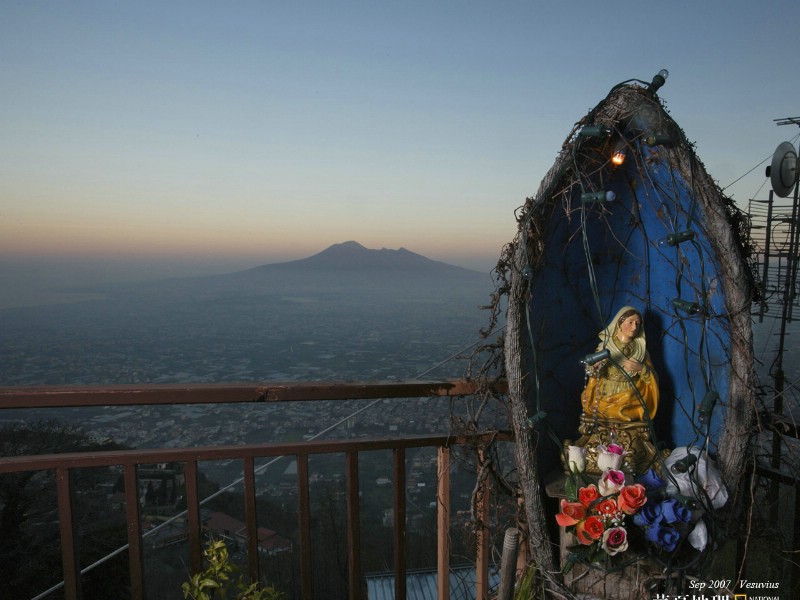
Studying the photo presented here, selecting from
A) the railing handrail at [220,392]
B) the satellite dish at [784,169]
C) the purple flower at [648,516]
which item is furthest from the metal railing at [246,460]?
the satellite dish at [784,169]

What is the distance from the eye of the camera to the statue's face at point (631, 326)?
180cm

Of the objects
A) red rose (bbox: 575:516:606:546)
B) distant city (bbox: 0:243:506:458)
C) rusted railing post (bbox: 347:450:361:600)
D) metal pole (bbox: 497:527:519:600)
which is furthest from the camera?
distant city (bbox: 0:243:506:458)

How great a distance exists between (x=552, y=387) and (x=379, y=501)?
12.5 feet

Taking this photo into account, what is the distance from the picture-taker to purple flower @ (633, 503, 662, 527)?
1427 mm

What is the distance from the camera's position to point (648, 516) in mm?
1439

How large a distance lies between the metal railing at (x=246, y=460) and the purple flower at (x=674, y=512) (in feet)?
1.74

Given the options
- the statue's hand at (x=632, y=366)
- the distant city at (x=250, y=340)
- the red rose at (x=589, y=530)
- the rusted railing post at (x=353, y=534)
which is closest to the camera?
the red rose at (x=589, y=530)

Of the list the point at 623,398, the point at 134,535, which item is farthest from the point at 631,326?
the point at 134,535

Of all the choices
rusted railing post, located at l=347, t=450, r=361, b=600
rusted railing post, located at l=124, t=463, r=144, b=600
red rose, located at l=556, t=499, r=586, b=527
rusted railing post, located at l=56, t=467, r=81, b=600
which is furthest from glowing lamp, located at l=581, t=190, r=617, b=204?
rusted railing post, located at l=56, t=467, r=81, b=600

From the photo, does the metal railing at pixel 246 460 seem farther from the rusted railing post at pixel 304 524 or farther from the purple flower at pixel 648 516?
the purple flower at pixel 648 516

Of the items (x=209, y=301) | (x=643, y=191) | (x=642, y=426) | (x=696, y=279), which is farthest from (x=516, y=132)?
(x=209, y=301)

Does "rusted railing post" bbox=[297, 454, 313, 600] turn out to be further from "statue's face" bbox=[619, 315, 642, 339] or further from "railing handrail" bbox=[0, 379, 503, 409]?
"statue's face" bbox=[619, 315, 642, 339]

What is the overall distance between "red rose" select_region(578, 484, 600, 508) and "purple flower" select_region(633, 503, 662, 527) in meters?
0.13

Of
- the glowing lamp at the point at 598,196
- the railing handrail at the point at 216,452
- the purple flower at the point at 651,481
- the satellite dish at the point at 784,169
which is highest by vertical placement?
the satellite dish at the point at 784,169
